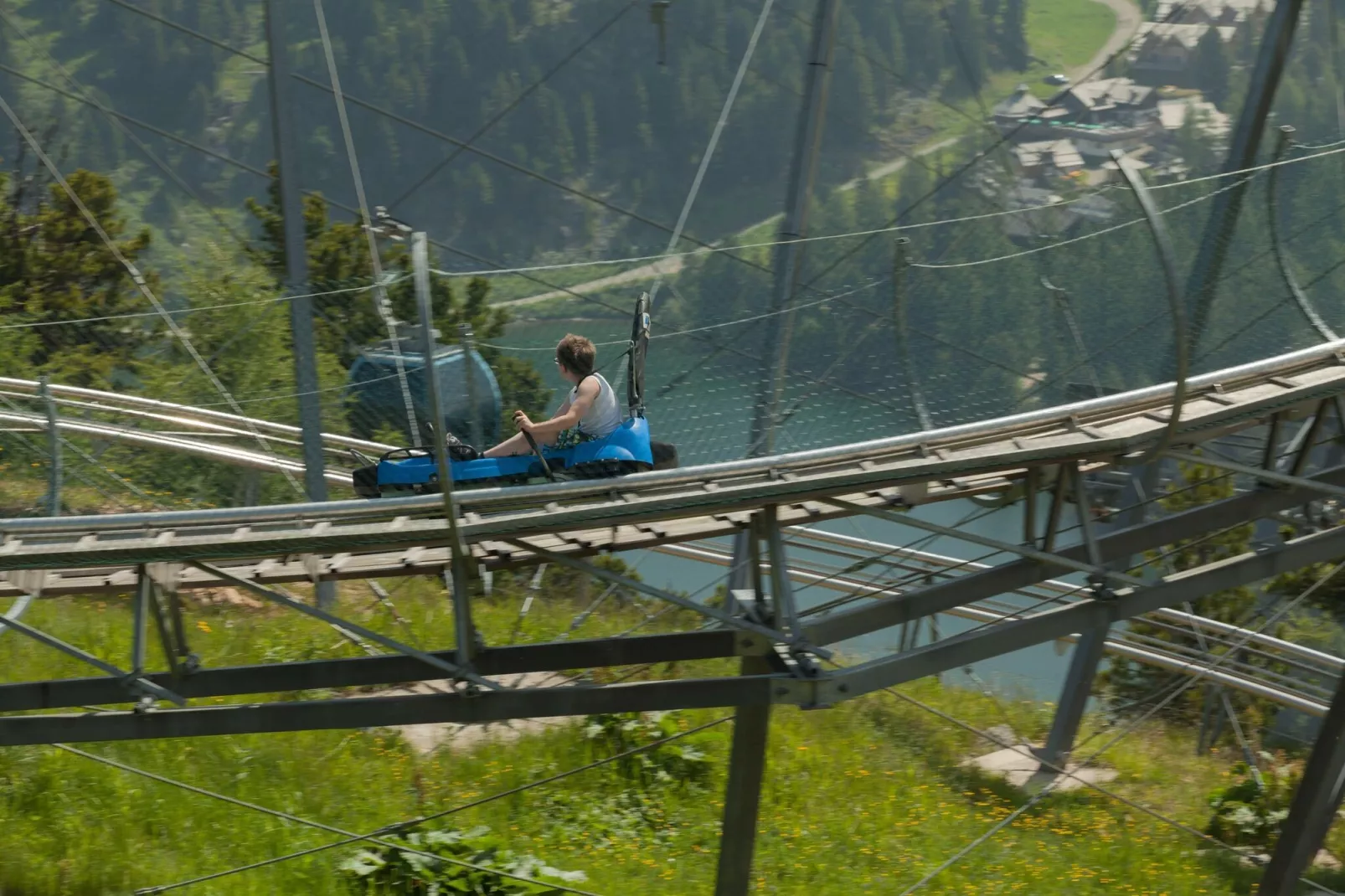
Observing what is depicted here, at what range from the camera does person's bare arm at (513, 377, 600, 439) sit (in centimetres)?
724

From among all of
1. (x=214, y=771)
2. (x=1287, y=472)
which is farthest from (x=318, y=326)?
(x=1287, y=472)

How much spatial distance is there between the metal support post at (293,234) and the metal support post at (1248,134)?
253 inches

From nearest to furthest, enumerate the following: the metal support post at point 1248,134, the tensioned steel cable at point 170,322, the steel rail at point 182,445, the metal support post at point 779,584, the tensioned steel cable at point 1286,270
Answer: the metal support post at point 779,584, the tensioned steel cable at point 1286,270, the steel rail at point 182,445, the tensioned steel cable at point 170,322, the metal support post at point 1248,134

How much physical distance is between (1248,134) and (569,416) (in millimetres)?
6879

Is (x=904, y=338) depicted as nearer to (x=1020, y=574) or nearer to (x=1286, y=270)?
(x=1020, y=574)

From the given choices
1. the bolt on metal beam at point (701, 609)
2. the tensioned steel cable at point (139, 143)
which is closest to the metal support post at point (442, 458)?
the bolt on metal beam at point (701, 609)

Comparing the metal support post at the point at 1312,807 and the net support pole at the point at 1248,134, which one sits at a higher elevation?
the net support pole at the point at 1248,134

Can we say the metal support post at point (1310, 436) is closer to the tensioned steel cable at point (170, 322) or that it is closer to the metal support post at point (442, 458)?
the metal support post at point (442, 458)

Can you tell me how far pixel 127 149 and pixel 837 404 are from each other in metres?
44.9

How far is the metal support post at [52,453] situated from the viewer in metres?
7.16

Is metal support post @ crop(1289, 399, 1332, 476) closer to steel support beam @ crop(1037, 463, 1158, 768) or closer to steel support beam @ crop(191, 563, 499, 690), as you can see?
steel support beam @ crop(1037, 463, 1158, 768)

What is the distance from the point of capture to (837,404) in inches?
324

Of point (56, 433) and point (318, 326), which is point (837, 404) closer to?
point (56, 433)

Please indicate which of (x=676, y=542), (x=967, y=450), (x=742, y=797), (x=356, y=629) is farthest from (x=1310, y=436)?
(x=356, y=629)
